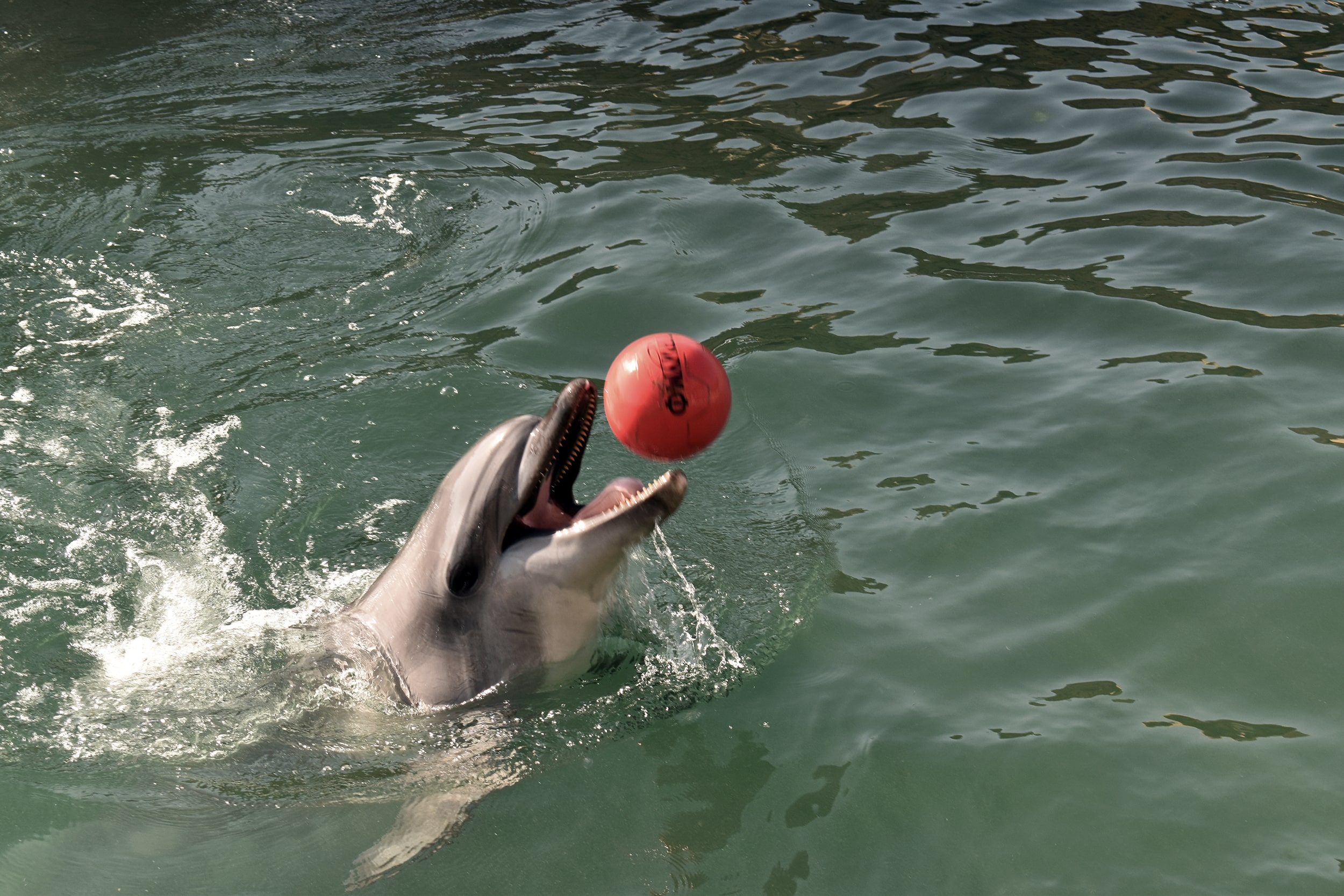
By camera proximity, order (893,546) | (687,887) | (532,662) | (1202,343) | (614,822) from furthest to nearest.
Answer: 1. (1202,343)
2. (893,546)
3. (532,662)
4. (614,822)
5. (687,887)

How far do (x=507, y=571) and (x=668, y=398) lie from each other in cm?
90

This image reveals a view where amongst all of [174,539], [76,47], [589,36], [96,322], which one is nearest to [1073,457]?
[174,539]

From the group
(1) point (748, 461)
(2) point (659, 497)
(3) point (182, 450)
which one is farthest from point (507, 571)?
(3) point (182, 450)

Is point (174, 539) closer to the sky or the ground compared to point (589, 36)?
closer to the ground

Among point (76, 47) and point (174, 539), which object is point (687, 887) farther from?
point (76, 47)

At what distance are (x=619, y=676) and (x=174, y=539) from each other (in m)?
2.68

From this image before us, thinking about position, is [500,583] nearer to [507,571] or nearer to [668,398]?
[507,571]

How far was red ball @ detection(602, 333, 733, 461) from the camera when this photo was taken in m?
4.54

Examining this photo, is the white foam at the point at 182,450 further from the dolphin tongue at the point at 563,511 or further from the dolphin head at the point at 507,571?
the dolphin tongue at the point at 563,511

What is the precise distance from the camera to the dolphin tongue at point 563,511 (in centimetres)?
454

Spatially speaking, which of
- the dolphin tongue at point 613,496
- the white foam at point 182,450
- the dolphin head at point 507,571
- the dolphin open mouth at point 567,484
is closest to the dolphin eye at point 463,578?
the dolphin head at point 507,571

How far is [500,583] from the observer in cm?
465

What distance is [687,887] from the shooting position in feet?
12.9

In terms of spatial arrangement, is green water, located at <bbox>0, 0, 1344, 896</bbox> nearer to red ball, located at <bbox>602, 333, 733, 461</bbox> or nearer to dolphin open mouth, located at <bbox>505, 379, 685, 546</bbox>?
dolphin open mouth, located at <bbox>505, 379, 685, 546</bbox>
